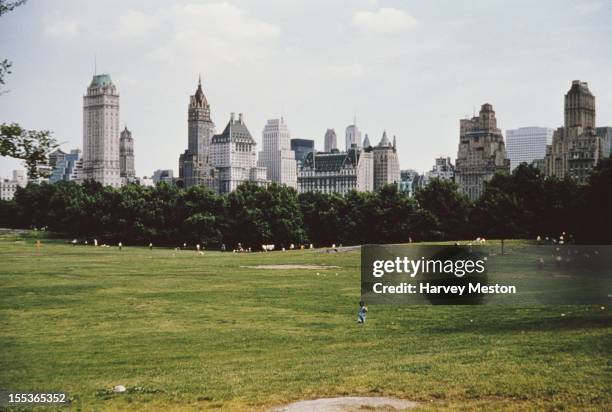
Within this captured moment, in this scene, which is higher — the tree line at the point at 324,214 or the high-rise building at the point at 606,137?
the high-rise building at the point at 606,137

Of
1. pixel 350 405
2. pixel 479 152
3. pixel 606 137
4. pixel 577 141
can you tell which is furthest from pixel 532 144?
pixel 350 405

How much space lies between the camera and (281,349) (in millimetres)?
22094

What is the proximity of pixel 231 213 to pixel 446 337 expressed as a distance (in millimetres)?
65064

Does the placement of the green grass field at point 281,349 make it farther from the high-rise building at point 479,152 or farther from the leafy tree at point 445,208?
the high-rise building at point 479,152

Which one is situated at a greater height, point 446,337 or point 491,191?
point 491,191

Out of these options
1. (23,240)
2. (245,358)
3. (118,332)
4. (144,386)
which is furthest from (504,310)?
(23,240)

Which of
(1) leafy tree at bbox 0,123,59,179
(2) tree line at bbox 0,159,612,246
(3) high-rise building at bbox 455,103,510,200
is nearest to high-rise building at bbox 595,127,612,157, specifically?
(2) tree line at bbox 0,159,612,246

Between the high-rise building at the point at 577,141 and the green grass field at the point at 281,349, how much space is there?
127 ft

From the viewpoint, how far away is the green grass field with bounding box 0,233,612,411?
16.3m

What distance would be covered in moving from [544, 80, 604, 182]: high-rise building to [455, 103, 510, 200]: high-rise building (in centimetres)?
7321

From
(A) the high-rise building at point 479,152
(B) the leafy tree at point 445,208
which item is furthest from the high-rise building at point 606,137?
(A) the high-rise building at point 479,152

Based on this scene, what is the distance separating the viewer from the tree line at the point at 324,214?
78.5 m

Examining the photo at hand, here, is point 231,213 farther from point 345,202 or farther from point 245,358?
point 245,358

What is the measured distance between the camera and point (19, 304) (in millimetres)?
31234
